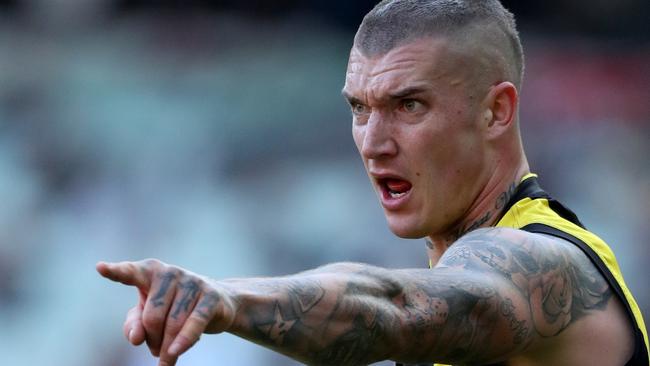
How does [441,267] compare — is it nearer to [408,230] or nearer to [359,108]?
[408,230]

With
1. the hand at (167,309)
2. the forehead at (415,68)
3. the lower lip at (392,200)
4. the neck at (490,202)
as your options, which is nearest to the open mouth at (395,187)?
the lower lip at (392,200)

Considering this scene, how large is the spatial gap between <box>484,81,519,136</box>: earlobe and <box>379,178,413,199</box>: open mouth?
0.41 metres

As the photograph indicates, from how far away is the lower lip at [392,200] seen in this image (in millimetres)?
4234

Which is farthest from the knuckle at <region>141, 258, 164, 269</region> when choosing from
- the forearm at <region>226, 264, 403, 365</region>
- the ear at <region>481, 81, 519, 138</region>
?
the ear at <region>481, 81, 519, 138</region>

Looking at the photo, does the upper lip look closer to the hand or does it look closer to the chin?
the chin

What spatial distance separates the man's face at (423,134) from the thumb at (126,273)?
189cm

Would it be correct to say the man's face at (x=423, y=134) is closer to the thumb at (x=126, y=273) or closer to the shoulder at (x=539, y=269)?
the shoulder at (x=539, y=269)

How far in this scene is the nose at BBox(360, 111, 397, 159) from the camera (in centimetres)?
418

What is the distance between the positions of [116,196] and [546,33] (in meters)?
4.08

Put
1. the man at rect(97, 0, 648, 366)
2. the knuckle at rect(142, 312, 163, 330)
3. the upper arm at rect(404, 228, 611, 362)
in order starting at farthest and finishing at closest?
the upper arm at rect(404, 228, 611, 362) → the man at rect(97, 0, 648, 366) → the knuckle at rect(142, 312, 163, 330)

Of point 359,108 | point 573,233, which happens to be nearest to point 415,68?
point 359,108

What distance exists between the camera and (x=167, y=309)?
2455 mm

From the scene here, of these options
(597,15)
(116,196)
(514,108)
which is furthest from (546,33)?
(514,108)

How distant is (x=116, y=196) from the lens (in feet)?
29.2
